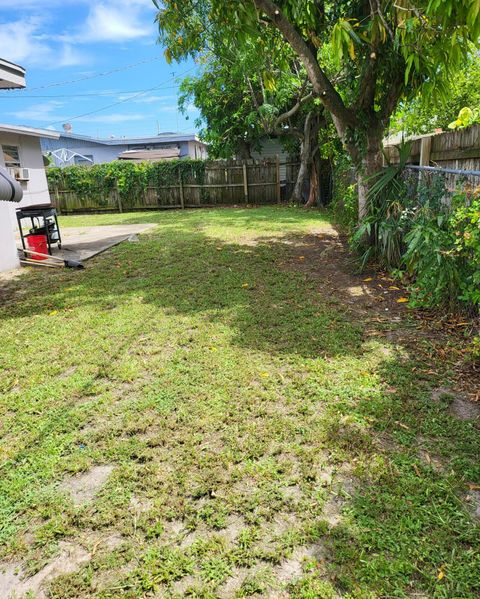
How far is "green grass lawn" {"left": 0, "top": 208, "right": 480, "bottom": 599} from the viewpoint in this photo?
5.44 feet

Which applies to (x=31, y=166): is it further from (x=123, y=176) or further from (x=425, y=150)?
(x=425, y=150)

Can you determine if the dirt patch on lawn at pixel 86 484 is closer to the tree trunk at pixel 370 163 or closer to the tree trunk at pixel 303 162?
the tree trunk at pixel 370 163

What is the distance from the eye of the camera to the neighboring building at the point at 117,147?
25625 mm

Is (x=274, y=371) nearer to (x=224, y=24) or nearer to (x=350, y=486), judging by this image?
(x=350, y=486)

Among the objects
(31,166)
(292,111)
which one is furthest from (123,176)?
(292,111)

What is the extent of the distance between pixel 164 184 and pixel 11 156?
5636 mm

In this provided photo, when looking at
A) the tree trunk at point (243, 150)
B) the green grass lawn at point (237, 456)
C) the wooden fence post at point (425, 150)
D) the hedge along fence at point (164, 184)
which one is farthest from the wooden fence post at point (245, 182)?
the green grass lawn at point (237, 456)

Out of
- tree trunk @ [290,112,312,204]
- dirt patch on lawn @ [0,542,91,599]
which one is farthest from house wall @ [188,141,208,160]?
dirt patch on lawn @ [0,542,91,599]

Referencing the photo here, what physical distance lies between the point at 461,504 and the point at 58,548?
1.78 meters

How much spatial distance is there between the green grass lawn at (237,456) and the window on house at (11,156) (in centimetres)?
1074

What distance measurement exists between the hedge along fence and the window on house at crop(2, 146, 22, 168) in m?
3.75

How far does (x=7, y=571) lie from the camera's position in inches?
66.9

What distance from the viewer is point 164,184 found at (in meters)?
17.1

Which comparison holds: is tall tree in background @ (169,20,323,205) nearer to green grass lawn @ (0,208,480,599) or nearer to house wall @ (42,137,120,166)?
green grass lawn @ (0,208,480,599)
